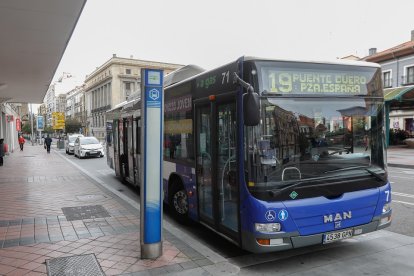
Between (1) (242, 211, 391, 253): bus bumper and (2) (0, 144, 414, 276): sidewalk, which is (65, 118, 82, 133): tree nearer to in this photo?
(2) (0, 144, 414, 276): sidewalk

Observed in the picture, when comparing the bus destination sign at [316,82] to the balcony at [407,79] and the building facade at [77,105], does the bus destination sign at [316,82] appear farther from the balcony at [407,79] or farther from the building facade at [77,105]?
the building facade at [77,105]

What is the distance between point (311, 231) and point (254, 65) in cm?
213

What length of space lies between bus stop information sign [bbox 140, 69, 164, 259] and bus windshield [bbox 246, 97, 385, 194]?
1233 millimetres

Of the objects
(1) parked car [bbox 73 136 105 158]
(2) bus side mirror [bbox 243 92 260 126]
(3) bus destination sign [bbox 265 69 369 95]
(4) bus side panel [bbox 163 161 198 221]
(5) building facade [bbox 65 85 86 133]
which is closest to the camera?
(2) bus side mirror [bbox 243 92 260 126]

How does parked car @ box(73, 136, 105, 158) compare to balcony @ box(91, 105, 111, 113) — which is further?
balcony @ box(91, 105, 111, 113)

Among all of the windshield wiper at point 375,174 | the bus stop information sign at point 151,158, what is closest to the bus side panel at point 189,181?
the bus stop information sign at point 151,158

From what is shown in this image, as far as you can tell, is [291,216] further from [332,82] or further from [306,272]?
[332,82]

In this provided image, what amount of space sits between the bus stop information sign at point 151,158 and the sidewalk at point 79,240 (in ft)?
1.00

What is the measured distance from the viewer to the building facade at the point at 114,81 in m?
81.6

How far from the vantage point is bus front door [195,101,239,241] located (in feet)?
15.9

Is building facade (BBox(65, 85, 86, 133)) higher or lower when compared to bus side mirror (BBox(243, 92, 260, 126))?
higher

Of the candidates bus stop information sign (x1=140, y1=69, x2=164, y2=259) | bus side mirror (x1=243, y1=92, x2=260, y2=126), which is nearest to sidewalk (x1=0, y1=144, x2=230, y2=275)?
bus stop information sign (x1=140, y1=69, x2=164, y2=259)

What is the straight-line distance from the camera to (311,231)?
175 inches

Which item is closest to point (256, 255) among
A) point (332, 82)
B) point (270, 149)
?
point (270, 149)
